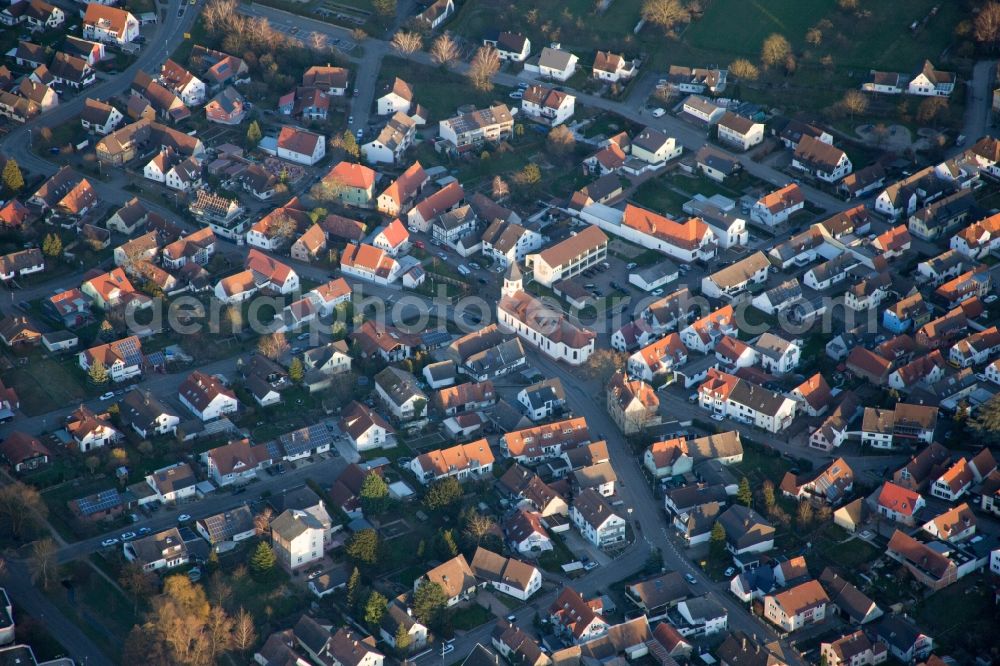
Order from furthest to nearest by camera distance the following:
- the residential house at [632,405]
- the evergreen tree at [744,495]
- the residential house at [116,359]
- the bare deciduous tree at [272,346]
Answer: the bare deciduous tree at [272,346], the residential house at [116,359], the residential house at [632,405], the evergreen tree at [744,495]

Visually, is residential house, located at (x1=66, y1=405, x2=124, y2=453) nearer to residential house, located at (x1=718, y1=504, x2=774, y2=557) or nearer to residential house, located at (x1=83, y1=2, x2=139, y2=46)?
residential house, located at (x1=718, y1=504, x2=774, y2=557)

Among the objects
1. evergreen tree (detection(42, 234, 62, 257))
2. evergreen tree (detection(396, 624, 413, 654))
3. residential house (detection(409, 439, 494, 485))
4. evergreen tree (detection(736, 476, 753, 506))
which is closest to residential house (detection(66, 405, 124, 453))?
residential house (detection(409, 439, 494, 485))

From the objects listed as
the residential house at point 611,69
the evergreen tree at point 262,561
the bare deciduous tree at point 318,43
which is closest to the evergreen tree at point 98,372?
the evergreen tree at point 262,561

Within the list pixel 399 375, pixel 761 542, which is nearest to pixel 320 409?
pixel 399 375

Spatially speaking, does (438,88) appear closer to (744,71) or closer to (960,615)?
(744,71)

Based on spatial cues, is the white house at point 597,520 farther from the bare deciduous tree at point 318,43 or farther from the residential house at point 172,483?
the bare deciduous tree at point 318,43

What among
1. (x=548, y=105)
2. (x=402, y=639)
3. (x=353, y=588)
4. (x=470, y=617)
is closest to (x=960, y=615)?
(x=470, y=617)
